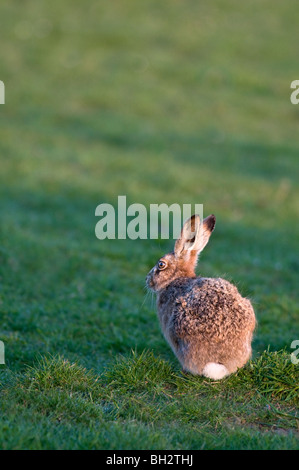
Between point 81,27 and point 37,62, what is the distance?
10.5 ft

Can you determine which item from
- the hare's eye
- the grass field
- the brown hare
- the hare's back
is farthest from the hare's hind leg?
the hare's eye

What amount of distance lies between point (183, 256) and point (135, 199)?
20.3 feet

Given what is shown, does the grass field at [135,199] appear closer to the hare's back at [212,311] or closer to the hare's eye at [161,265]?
the hare's back at [212,311]

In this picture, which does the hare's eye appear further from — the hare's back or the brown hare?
the hare's back

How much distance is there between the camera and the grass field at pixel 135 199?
5320 mm

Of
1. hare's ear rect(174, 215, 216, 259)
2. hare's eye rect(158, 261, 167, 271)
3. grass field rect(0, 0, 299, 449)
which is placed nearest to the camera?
grass field rect(0, 0, 299, 449)

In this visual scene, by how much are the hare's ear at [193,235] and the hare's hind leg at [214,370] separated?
52.3 inches

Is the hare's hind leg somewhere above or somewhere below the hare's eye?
below

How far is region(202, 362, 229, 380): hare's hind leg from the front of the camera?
567 cm

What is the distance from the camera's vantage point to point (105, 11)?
2442 cm

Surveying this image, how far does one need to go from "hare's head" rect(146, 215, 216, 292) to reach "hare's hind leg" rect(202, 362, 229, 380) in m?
1.13

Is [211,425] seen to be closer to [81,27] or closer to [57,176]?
[57,176]

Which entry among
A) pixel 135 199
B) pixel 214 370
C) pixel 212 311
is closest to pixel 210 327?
pixel 212 311

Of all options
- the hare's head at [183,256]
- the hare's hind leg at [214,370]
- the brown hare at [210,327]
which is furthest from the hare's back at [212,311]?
the hare's head at [183,256]
